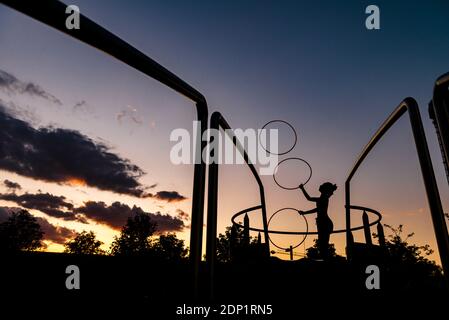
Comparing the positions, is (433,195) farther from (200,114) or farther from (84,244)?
(84,244)

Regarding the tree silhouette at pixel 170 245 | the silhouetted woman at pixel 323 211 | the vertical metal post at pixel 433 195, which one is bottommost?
the vertical metal post at pixel 433 195

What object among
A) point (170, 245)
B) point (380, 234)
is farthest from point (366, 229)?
point (170, 245)

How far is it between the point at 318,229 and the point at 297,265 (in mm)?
4479

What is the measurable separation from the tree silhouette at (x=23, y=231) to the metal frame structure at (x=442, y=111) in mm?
87385

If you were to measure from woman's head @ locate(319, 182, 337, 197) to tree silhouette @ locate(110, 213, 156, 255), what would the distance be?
3145 inches

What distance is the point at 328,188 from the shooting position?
804 cm

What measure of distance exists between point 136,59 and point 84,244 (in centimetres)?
9801

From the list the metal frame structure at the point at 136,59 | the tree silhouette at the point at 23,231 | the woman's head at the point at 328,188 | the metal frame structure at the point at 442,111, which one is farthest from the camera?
the tree silhouette at the point at 23,231

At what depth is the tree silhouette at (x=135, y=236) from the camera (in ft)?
264

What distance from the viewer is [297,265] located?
3498mm

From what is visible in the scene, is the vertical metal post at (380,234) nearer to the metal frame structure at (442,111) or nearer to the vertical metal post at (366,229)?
the vertical metal post at (366,229)

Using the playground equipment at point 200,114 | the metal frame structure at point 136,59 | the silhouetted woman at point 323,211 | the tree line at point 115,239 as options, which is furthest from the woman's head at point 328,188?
the tree line at point 115,239

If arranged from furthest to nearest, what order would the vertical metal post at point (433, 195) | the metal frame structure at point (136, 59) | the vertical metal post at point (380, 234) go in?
the vertical metal post at point (380, 234), the vertical metal post at point (433, 195), the metal frame structure at point (136, 59)
